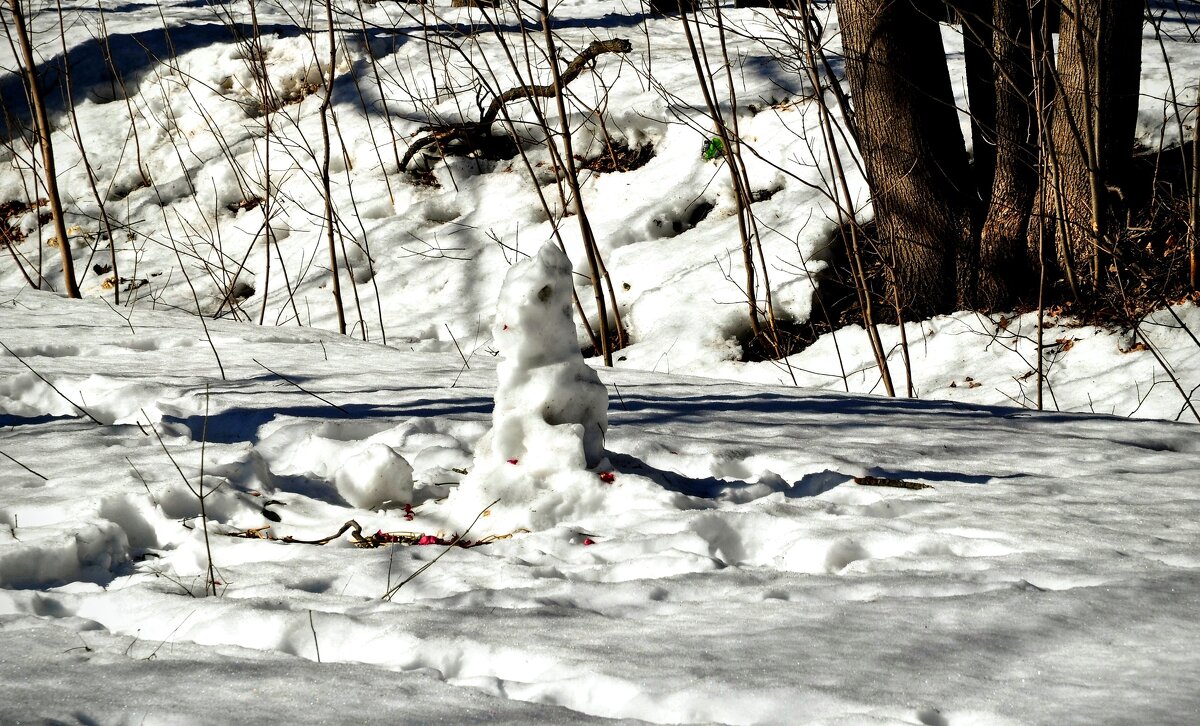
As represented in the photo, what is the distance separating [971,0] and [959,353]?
2310 millimetres

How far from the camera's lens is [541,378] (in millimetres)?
2488

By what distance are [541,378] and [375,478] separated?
503 mm

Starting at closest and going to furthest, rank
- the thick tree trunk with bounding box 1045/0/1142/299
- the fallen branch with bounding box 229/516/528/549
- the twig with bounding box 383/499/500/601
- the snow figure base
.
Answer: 1. the twig with bounding box 383/499/500/601
2. the fallen branch with bounding box 229/516/528/549
3. the snow figure base
4. the thick tree trunk with bounding box 1045/0/1142/299

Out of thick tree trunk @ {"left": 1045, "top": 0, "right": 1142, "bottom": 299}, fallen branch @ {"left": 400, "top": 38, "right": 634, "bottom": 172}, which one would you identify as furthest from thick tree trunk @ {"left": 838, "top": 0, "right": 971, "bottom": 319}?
fallen branch @ {"left": 400, "top": 38, "right": 634, "bottom": 172}

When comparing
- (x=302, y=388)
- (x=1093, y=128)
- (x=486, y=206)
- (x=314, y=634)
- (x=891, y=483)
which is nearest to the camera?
(x=314, y=634)

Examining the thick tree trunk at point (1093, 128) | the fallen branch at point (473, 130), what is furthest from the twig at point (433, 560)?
the fallen branch at point (473, 130)

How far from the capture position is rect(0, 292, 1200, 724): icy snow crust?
1.39 metres

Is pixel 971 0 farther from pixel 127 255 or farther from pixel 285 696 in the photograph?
pixel 127 255

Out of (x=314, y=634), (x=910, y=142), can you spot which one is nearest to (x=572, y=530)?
(x=314, y=634)

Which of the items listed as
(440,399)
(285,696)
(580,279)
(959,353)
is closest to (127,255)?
(580,279)

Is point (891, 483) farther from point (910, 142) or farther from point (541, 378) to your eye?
point (910, 142)

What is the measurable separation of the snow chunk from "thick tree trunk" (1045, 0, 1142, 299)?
3647 millimetres

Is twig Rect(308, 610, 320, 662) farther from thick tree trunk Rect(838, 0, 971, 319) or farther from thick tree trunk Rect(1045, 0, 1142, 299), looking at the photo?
thick tree trunk Rect(838, 0, 971, 319)

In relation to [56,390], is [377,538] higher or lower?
→ lower
